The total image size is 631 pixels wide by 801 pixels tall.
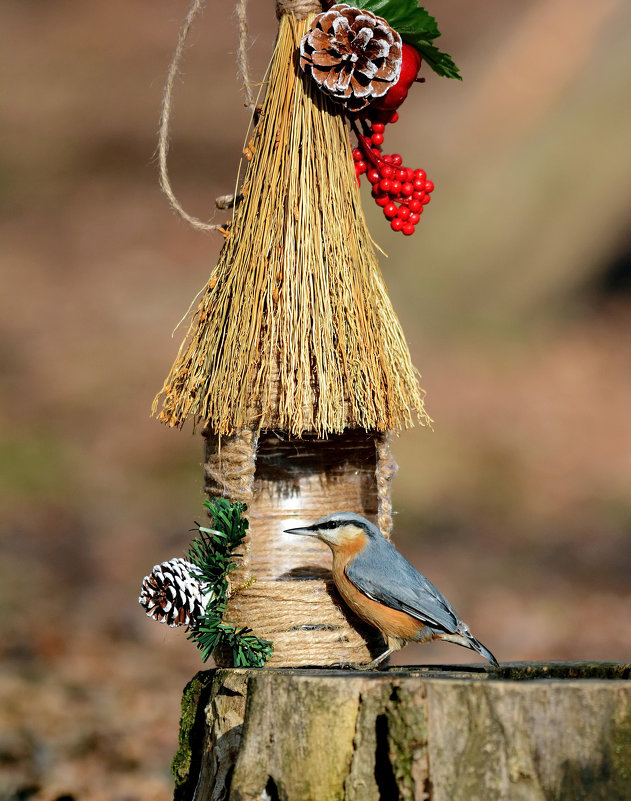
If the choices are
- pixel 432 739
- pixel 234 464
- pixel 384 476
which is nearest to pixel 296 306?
pixel 234 464

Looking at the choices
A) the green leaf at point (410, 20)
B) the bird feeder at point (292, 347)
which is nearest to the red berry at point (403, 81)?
the green leaf at point (410, 20)

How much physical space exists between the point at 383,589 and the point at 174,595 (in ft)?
2.03

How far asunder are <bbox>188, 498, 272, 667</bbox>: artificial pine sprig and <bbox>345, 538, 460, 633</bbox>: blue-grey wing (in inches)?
13.9

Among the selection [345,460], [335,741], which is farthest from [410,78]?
[335,741]

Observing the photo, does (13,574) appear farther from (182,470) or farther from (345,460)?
(345,460)

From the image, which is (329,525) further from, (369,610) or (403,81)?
(403,81)

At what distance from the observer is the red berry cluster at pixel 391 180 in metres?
3.19

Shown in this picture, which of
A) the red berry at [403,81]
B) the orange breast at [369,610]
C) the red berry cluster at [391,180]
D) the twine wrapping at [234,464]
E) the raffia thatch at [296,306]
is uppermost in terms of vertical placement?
the red berry at [403,81]

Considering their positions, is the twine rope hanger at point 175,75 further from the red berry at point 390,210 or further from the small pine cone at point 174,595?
the small pine cone at point 174,595

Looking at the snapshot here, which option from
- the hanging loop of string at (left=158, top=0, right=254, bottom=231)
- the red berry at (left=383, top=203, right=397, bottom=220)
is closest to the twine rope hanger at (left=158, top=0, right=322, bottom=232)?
the hanging loop of string at (left=158, top=0, right=254, bottom=231)

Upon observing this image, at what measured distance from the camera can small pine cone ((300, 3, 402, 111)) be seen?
2.88 metres

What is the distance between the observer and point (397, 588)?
283cm

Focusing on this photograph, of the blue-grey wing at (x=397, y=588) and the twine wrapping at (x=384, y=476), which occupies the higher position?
the twine wrapping at (x=384, y=476)

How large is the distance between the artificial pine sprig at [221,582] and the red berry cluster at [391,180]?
1095mm
